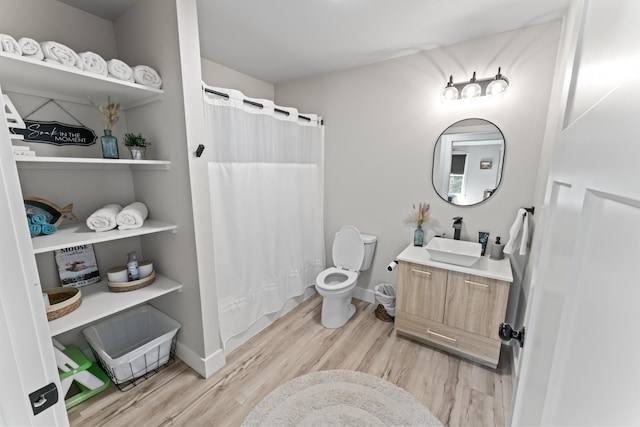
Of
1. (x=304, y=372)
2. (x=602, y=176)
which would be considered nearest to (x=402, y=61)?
(x=602, y=176)

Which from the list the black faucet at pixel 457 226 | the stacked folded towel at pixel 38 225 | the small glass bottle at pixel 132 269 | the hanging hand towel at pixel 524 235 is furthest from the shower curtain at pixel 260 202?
the hanging hand towel at pixel 524 235

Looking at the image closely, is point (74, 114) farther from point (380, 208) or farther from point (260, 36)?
point (380, 208)

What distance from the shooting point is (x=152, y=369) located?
183 cm

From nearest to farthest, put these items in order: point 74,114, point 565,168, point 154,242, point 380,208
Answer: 1. point 565,168
2. point 74,114
3. point 154,242
4. point 380,208

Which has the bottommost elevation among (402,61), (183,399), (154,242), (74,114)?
(183,399)

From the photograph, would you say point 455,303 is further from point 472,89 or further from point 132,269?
point 132,269

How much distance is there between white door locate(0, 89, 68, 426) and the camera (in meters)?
0.57

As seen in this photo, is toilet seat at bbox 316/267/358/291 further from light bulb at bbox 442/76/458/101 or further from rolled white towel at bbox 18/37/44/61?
rolled white towel at bbox 18/37/44/61

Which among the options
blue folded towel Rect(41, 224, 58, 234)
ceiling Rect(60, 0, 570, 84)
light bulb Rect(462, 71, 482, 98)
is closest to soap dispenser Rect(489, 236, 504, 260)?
light bulb Rect(462, 71, 482, 98)

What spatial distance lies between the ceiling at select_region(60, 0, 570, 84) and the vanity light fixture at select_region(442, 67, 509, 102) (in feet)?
1.09

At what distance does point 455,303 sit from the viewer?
1.93m

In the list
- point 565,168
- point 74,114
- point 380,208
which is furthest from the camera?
point 380,208

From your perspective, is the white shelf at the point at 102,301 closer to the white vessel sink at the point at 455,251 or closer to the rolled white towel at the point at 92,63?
the rolled white towel at the point at 92,63

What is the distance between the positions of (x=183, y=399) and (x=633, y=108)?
2.29 metres
